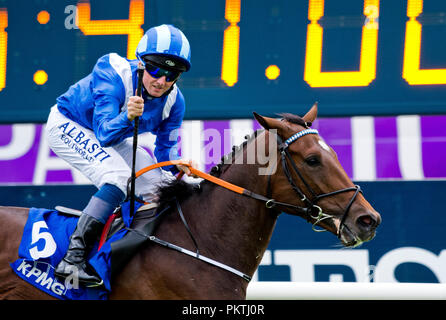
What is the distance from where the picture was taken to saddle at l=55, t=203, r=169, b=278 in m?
3.02

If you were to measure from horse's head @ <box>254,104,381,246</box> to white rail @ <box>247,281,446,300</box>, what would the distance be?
1595 millimetres

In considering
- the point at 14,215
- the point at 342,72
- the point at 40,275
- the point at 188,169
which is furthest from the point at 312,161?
the point at 342,72

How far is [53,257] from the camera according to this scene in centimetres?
314

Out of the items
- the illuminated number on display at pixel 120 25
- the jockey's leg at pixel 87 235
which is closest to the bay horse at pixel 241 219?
the jockey's leg at pixel 87 235

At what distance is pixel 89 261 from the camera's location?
9.88 ft

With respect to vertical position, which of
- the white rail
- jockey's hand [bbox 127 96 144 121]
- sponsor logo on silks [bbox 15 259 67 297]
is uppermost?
jockey's hand [bbox 127 96 144 121]

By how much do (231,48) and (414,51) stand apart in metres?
1.48

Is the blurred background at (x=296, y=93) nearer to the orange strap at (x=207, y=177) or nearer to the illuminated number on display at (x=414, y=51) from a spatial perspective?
the illuminated number on display at (x=414, y=51)

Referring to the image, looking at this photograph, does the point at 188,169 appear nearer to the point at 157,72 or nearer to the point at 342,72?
the point at 157,72

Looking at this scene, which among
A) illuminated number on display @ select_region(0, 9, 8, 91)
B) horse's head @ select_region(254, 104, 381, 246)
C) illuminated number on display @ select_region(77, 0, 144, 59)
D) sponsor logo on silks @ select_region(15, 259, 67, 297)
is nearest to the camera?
horse's head @ select_region(254, 104, 381, 246)

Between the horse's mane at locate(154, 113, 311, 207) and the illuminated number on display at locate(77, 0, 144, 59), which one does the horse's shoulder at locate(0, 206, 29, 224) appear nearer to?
the horse's mane at locate(154, 113, 311, 207)

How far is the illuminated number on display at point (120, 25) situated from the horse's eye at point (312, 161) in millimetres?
2372

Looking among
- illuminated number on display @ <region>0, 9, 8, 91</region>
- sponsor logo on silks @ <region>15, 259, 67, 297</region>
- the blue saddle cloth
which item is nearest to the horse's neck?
the blue saddle cloth

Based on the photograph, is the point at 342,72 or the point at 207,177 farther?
the point at 342,72
